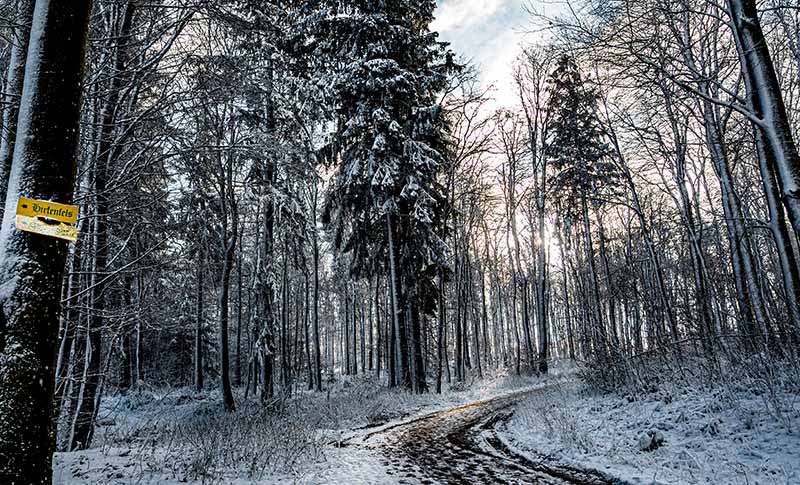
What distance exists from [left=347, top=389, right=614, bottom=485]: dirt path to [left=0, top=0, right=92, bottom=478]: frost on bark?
156 inches

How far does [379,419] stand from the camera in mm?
10555

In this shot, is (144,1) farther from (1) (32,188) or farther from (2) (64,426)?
(2) (64,426)

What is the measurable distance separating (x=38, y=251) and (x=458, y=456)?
19.4 feet

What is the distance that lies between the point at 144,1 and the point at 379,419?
9.68 metres

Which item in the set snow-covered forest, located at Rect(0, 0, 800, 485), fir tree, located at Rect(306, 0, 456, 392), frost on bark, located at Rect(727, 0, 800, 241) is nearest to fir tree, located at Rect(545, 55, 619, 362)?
snow-covered forest, located at Rect(0, 0, 800, 485)

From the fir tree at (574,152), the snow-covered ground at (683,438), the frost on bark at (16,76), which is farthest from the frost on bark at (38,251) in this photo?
the fir tree at (574,152)

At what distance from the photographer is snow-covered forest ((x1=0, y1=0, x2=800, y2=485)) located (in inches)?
119

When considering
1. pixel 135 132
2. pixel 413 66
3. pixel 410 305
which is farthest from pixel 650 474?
pixel 413 66

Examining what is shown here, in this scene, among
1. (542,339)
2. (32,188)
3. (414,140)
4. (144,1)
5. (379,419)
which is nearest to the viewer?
(32,188)

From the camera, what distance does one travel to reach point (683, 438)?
5.48 metres

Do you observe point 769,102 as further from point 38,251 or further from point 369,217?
point 369,217

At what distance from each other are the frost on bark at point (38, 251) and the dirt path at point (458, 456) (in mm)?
3971

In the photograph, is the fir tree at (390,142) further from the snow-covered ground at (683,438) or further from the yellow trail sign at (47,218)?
the yellow trail sign at (47,218)

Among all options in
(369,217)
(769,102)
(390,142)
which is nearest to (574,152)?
(390,142)
